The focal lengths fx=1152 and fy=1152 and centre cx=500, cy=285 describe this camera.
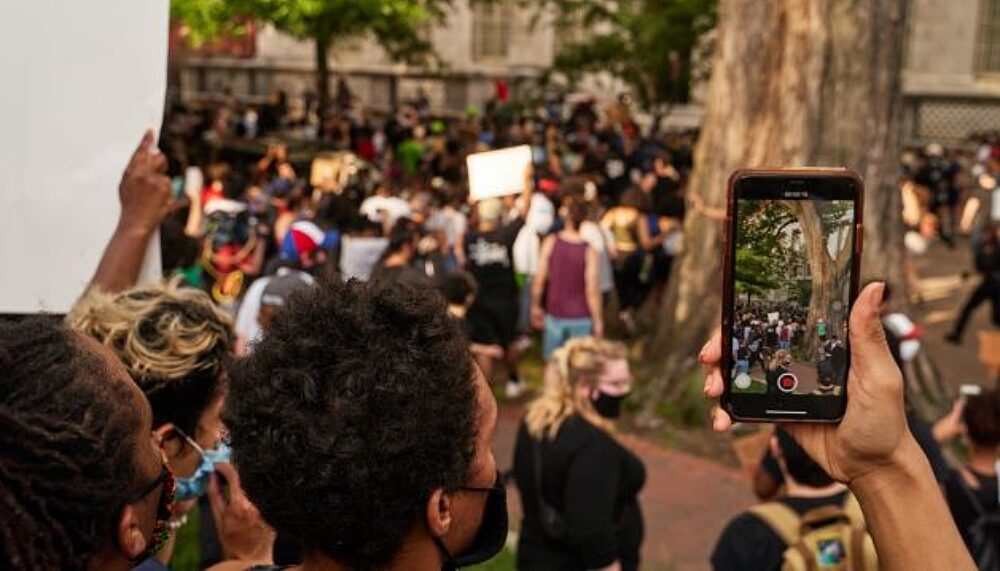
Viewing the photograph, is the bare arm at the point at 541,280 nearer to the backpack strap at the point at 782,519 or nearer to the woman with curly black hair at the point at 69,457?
the backpack strap at the point at 782,519

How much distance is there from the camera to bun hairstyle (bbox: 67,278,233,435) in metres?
2.71

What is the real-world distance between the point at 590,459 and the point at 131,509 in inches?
106

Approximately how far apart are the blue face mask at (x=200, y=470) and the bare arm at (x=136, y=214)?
0.45 metres

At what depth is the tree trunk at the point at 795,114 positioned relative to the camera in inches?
316

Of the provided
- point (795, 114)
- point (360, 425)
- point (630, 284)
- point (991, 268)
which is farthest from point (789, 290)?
point (991, 268)

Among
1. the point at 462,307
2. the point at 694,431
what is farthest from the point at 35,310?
the point at 694,431

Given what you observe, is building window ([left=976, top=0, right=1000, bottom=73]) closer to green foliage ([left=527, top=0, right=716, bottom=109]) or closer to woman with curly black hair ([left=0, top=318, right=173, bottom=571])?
green foliage ([left=527, top=0, right=716, bottom=109])

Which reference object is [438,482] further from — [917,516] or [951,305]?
[951,305]

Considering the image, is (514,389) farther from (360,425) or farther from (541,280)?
(360,425)

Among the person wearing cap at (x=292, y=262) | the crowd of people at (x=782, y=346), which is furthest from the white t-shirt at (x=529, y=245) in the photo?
the crowd of people at (x=782, y=346)

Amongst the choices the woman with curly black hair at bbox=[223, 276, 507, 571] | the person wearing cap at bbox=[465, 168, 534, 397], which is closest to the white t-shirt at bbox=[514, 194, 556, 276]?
the person wearing cap at bbox=[465, 168, 534, 397]

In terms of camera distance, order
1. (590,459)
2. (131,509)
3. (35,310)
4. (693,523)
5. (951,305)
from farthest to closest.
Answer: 1. (951,305)
2. (693,523)
3. (590,459)
4. (35,310)
5. (131,509)

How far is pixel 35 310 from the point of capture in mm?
2711

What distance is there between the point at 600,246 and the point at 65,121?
6785 mm
